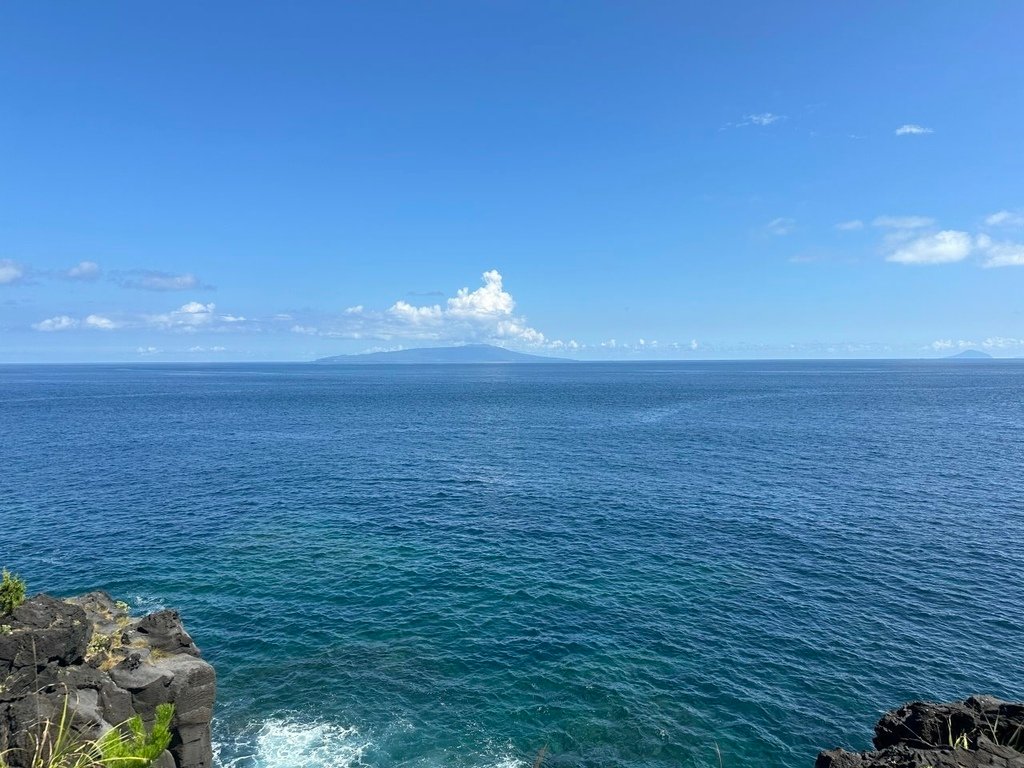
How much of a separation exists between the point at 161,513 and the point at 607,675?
70499 mm

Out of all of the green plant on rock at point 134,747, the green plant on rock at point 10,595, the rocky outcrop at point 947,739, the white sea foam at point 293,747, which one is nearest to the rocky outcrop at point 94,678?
the green plant on rock at point 10,595

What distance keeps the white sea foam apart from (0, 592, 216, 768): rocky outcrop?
2.02 meters

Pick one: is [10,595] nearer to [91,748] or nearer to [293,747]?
[91,748]

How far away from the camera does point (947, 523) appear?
251 ft

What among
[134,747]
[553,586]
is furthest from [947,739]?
[134,747]

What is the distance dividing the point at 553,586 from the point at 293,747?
30246 mm

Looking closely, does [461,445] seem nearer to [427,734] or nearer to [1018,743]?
[427,734]

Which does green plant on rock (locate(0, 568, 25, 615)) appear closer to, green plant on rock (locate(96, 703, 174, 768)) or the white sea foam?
green plant on rock (locate(96, 703, 174, 768))

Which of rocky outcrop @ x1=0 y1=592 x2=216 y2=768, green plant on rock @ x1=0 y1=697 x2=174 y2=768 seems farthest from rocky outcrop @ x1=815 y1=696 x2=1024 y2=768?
rocky outcrop @ x1=0 y1=592 x2=216 y2=768

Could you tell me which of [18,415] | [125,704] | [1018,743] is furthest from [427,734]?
[18,415]

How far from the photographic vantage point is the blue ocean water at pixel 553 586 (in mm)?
41000

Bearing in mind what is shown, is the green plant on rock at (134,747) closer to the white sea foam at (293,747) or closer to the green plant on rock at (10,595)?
the white sea foam at (293,747)

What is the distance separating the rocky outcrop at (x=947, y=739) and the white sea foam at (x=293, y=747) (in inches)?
1179

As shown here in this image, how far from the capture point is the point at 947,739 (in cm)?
2928
